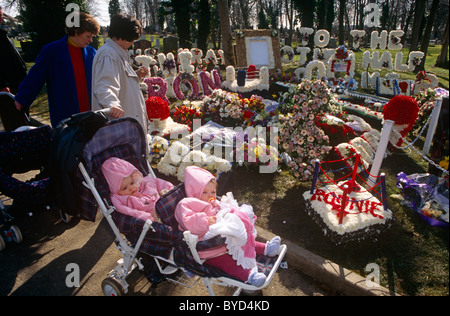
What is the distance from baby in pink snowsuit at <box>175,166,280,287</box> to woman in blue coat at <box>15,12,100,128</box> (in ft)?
7.28

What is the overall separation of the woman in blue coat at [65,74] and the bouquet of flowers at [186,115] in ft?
11.0

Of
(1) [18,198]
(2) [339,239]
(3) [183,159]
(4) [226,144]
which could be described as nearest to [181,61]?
(4) [226,144]

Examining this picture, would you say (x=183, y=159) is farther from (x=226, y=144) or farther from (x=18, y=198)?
(x=18, y=198)

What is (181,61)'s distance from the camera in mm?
9461

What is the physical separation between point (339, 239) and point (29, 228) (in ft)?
13.8

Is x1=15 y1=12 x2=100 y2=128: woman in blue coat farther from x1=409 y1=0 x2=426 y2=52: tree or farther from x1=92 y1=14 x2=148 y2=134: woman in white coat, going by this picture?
x1=409 y1=0 x2=426 y2=52: tree

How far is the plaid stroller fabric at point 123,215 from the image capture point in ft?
8.41

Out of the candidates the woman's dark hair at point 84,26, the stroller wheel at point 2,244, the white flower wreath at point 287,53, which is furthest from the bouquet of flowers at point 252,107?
the white flower wreath at point 287,53

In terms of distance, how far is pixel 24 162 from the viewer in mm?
3869

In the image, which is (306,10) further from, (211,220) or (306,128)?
(211,220)

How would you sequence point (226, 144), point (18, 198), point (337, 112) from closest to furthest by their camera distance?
point (18, 198)
point (226, 144)
point (337, 112)

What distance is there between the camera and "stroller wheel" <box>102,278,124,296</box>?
294cm

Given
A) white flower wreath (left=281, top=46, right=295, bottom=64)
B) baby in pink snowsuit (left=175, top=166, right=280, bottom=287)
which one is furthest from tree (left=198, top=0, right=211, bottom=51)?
baby in pink snowsuit (left=175, top=166, right=280, bottom=287)

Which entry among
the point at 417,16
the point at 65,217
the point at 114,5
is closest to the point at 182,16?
the point at 417,16
